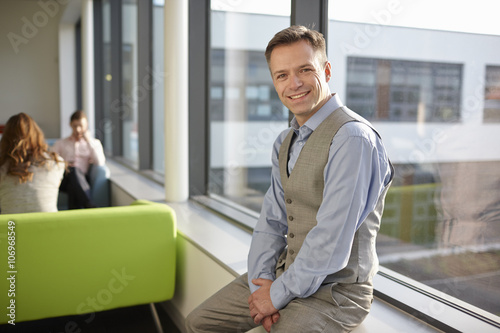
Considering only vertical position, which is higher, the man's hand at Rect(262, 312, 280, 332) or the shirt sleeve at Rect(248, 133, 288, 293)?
the shirt sleeve at Rect(248, 133, 288, 293)

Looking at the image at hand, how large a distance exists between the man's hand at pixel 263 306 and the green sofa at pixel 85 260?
1123 millimetres

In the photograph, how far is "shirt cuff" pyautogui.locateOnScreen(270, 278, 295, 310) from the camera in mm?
1491

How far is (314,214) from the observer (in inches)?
60.2

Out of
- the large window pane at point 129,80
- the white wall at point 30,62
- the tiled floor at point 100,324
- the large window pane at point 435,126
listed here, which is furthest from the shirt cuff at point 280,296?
the white wall at point 30,62

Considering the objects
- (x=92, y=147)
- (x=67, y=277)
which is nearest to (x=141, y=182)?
(x=92, y=147)

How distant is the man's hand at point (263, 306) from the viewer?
59.8 inches

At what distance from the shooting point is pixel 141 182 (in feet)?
15.7

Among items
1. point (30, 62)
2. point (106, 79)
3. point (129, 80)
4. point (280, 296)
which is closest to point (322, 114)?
point (280, 296)

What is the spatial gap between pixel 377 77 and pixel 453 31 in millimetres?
421

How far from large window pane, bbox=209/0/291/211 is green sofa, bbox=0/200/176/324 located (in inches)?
35.0

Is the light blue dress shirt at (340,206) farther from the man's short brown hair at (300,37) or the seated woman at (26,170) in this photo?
the seated woman at (26,170)

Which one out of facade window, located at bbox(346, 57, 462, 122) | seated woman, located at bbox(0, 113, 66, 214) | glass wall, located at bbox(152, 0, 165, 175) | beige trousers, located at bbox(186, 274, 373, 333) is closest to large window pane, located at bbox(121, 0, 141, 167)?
glass wall, located at bbox(152, 0, 165, 175)

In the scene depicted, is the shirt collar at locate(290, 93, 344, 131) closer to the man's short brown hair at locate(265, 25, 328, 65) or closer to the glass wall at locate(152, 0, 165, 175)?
the man's short brown hair at locate(265, 25, 328, 65)

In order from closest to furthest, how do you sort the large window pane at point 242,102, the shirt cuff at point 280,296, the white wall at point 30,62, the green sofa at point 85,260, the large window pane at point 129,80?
the shirt cuff at point 280,296
the green sofa at point 85,260
the large window pane at point 242,102
the large window pane at point 129,80
the white wall at point 30,62
